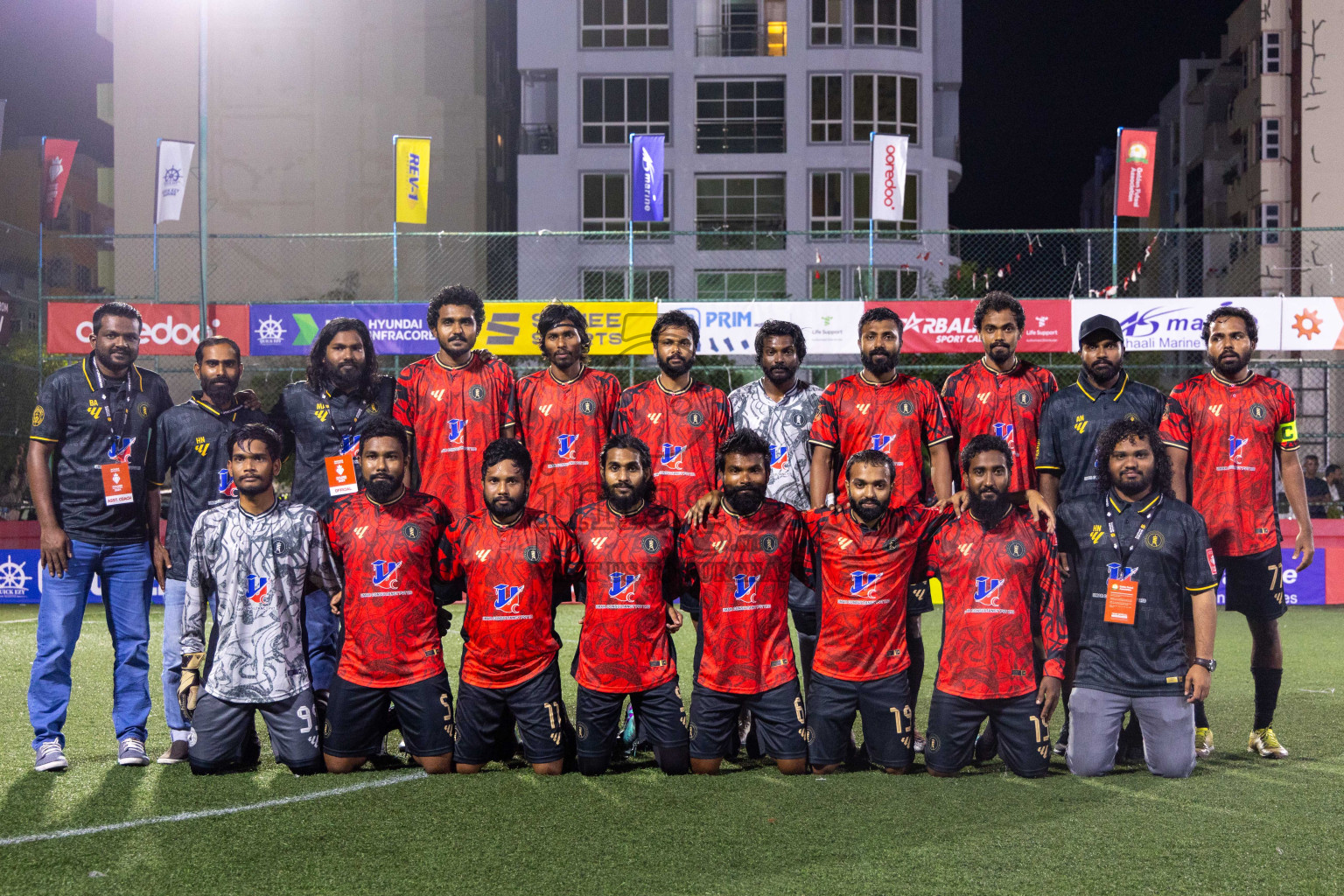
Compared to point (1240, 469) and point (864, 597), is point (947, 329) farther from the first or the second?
point (864, 597)

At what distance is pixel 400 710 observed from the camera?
555cm

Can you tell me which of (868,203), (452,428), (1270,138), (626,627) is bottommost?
(626,627)

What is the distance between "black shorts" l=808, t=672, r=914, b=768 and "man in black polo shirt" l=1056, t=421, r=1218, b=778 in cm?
79

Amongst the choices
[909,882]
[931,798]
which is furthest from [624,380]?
[909,882]

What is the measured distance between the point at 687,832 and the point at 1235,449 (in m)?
3.64

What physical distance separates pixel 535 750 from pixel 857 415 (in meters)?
2.28

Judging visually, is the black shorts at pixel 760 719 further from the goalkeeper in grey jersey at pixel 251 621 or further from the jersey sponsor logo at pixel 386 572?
the goalkeeper in grey jersey at pixel 251 621

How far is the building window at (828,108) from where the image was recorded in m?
33.8

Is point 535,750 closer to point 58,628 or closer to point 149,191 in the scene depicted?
point 58,628

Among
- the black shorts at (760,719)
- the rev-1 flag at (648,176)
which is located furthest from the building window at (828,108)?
the black shorts at (760,719)

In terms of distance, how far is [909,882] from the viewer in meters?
3.88

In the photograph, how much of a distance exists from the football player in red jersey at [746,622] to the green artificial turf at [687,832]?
0.21 m

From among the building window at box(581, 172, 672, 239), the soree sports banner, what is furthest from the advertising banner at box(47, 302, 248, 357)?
the building window at box(581, 172, 672, 239)

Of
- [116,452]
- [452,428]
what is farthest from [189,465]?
[452,428]
